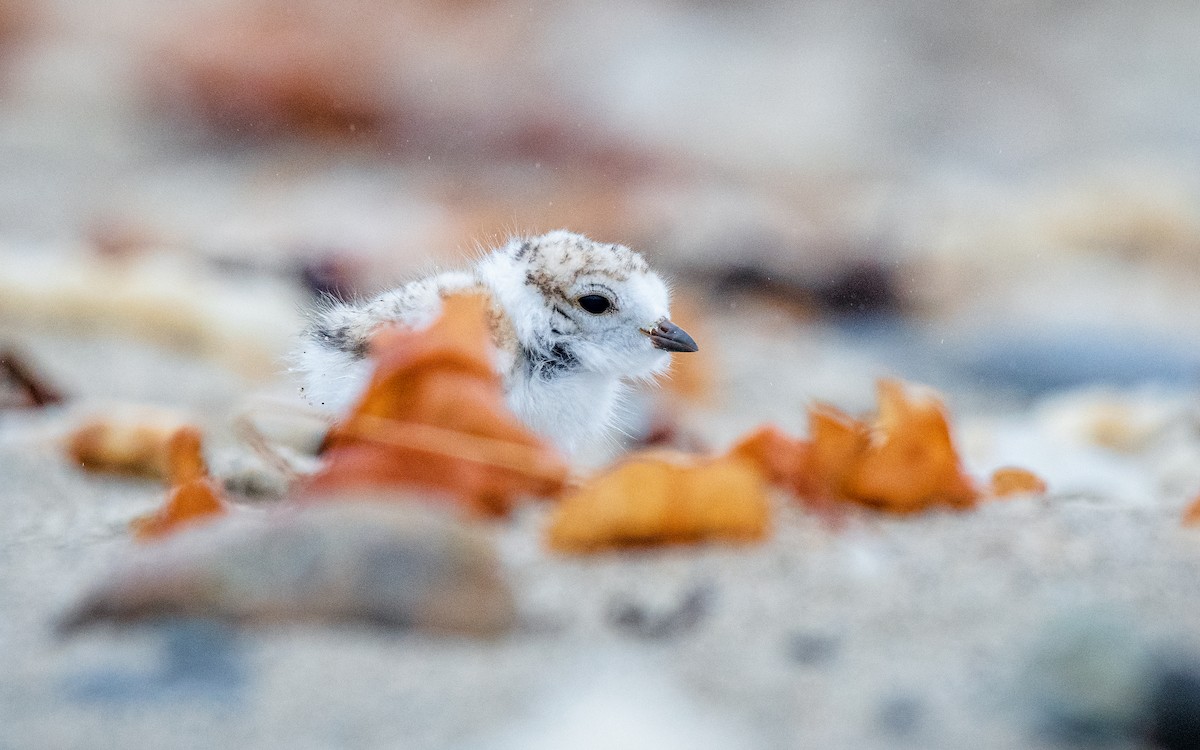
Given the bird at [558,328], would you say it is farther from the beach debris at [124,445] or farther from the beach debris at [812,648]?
the beach debris at [812,648]

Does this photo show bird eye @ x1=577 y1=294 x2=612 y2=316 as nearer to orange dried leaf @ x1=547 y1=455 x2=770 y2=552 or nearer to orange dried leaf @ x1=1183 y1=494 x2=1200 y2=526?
orange dried leaf @ x1=547 y1=455 x2=770 y2=552

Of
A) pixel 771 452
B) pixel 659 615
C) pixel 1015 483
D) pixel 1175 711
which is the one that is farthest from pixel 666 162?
pixel 1175 711

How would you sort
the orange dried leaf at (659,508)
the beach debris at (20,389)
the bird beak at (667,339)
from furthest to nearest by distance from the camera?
the beach debris at (20,389) < the bird beak at (667,339) < the orange dried leaf at (659,508)

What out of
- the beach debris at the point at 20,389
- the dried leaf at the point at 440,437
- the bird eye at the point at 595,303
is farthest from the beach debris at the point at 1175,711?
the beach debris at the point at 20,389

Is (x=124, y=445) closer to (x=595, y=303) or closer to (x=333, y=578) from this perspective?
(x=595, y=303)

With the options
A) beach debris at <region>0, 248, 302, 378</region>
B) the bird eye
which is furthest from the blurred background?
the bird eye

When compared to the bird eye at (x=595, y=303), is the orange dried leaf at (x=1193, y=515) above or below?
below

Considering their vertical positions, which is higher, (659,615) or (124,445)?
(124,445)
